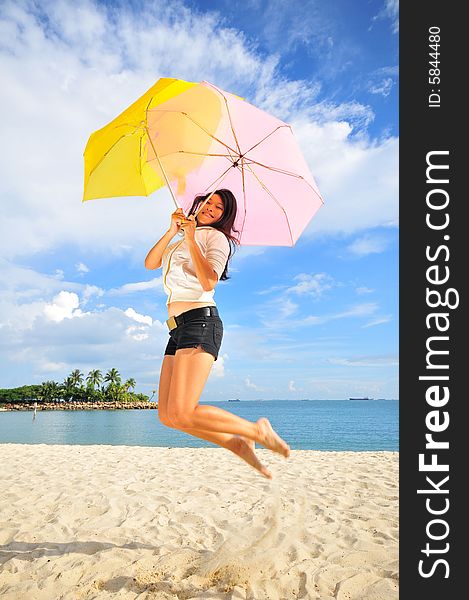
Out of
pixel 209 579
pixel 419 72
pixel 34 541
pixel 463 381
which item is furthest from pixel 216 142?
pixel 34 541

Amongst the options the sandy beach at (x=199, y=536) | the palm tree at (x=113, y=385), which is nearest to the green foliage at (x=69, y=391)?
the palm tree at (x=113, y=385)

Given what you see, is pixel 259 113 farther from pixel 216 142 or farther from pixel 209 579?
pixel 209 579

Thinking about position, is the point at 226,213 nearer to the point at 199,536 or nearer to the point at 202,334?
the point at 202,334

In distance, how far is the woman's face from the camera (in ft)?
10.8

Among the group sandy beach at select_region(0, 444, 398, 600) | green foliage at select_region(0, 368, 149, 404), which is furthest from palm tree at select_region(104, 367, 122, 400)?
sandy beach at select_region(0, 444, 398, 600)

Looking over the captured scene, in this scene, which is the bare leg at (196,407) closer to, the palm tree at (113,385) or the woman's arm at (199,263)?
the woman's arm at (199,263)

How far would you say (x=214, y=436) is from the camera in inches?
123

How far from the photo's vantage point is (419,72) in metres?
3.01

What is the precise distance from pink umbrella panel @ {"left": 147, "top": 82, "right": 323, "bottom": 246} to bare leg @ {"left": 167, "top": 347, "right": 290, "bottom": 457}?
1.02 metres

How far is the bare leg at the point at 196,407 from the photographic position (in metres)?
2.90

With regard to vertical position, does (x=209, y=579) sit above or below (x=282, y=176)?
below

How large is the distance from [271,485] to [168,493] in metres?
1.53

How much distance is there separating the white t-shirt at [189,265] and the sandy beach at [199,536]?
2.18 metres

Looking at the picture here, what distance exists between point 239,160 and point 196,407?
5.33ft
